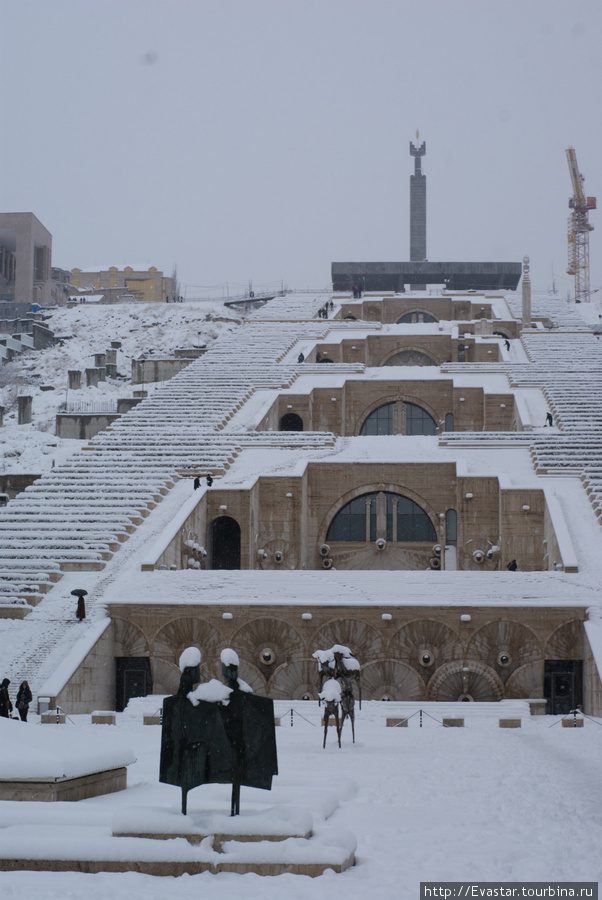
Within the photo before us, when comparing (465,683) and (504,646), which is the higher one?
(504,646)

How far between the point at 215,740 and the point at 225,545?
23.3m

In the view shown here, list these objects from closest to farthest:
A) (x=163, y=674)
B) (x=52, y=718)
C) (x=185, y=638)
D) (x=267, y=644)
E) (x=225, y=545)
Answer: (x=52, y=718) < (x=267, y=644) < (x=185, y=638) < (x=163, y=674) < (x=225, y=545)

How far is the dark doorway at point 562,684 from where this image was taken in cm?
2250

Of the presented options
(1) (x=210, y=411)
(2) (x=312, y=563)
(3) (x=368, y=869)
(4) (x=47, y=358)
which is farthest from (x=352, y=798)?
(4) (x=47, y=358)

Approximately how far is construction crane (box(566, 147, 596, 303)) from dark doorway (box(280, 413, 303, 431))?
218 ft

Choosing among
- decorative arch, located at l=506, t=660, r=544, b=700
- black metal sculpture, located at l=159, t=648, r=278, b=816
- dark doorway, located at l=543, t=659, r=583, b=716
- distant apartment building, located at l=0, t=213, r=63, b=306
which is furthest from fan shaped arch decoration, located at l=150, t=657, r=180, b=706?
distant apartment building, located at l=0, t=213, r=63, b=306

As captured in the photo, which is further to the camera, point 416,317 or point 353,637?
point 416,317

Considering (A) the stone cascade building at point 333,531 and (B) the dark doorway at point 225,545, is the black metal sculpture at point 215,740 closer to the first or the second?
(A) the stone cascade building at point 333,531

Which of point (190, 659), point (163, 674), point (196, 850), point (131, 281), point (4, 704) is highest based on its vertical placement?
point (131, 281)

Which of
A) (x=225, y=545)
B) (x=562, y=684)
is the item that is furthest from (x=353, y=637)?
(x=225, y=545)

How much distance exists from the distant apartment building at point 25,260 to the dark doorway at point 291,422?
1272 inches

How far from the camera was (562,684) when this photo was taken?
22.7m

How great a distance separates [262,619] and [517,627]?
17.0ft

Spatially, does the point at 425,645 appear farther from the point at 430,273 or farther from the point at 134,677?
the point at 430,273
